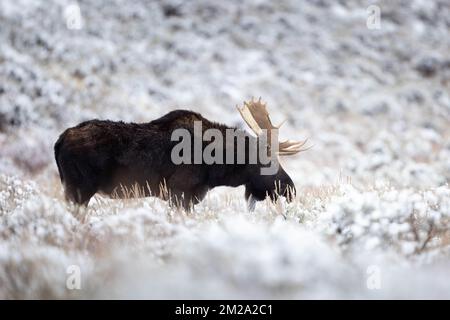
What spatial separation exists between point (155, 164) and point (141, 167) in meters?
0.20

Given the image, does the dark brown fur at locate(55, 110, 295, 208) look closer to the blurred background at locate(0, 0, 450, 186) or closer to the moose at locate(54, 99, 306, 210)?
the moose at locate(54, 99, 306, 210)

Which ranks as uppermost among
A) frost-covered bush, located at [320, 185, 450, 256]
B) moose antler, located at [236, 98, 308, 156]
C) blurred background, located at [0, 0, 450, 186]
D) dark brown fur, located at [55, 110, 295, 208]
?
blurred background, located at [0, 0, 450, 186]

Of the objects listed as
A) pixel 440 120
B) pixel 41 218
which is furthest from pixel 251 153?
pixel 440 120

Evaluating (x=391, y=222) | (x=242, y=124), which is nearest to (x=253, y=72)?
(x=242, y=124)

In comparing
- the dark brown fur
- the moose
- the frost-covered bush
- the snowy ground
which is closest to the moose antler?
the moose

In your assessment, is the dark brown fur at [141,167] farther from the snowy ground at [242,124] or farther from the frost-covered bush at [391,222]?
the frost-covered bush at [391,222]

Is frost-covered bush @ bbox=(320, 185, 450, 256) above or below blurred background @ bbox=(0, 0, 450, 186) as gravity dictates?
below

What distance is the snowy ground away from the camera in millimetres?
5484

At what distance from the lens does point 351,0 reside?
32.0 meters

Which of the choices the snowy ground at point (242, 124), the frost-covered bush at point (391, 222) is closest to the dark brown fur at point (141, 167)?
the snowy ground at point (242, 124)

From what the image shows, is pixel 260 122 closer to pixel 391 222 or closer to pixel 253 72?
pixel 391 222

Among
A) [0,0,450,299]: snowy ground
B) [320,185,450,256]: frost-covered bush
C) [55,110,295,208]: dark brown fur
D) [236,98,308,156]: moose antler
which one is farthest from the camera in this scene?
[236,98,308,156]: moose antler

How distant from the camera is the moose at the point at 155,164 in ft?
25.5
